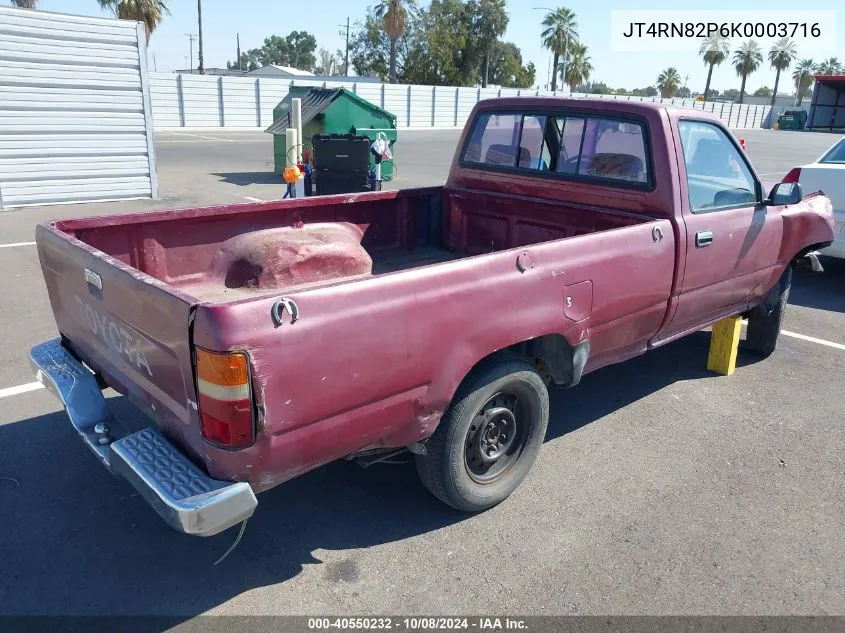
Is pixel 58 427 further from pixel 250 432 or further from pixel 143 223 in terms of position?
pixel 250 432

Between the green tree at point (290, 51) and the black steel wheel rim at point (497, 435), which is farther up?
the green tree at point (290, 51)

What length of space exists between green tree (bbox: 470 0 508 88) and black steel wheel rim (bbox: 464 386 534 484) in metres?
56.5

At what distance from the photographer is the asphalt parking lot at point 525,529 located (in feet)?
9.39

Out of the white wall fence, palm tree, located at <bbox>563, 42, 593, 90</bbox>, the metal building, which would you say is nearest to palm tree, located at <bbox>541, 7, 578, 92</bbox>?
palm tree, located at <bbox>563, 42, 593, 90</bbox>

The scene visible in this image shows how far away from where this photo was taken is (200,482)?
Answer: 243 centimetres

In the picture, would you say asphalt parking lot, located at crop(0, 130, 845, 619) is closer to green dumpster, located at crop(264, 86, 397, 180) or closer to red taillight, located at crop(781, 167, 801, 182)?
red taillight, located at crop(781, 167, 801, 182)

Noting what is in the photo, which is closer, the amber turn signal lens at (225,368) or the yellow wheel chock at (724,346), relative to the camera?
the amber turn signal lens at (225,368)

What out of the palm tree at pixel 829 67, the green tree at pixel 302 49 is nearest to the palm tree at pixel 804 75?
the palm tree at pixel 829 67

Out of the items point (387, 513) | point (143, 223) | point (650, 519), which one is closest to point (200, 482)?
point (387, 513)

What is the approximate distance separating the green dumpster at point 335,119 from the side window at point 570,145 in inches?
373

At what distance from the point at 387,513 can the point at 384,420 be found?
0.93m

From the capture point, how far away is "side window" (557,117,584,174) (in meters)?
4.46

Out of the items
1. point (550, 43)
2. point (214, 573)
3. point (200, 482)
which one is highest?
point (550, 43)

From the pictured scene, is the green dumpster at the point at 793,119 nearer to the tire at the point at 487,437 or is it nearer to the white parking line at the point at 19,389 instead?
the tire at the point at 487,437
